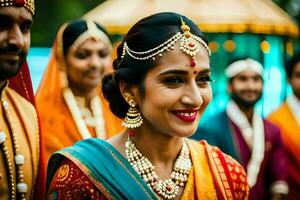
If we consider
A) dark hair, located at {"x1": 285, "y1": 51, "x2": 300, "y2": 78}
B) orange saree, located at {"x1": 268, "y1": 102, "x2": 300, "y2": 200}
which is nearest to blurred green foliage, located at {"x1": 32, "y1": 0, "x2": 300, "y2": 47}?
dark hair, located at {"x1": 285, "y1": 51, "x2": 300, "y2": 78}

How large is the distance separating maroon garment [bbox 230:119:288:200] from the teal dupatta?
3.37 meters

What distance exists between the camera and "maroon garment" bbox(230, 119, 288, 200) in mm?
7680

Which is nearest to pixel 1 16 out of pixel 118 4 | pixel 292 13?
pixel 118 4

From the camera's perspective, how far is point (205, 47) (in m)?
4.39

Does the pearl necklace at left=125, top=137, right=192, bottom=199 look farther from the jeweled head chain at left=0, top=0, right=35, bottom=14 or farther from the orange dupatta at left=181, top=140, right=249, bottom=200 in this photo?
the jeweled head chain at left=0, top=0, right=35, bottom=14

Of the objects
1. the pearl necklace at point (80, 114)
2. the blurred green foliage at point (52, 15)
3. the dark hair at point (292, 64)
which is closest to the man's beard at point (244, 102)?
the dark hair at point (292, 64)

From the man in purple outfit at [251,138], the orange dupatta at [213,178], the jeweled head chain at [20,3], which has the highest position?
the jeweled head chain at [20,3]

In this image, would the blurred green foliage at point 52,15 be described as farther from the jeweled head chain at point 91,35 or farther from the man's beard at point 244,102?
the jeweled head chain at point 91,35

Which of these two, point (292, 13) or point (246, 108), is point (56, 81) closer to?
point (246, 108)

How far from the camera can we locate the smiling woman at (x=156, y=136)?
427 cm

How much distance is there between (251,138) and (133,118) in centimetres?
354

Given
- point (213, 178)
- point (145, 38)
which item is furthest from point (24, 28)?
point (213, 178)

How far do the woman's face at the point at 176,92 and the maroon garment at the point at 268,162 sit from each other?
11.2 feet

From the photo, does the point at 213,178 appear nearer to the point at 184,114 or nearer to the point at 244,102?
the point at 184,114
